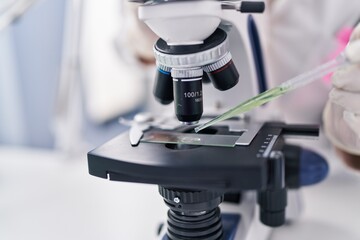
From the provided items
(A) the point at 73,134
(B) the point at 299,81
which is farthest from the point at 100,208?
(B) the point at 299,81

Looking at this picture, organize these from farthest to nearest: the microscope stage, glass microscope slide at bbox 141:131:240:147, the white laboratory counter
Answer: the white laboratory counter, glass microscope slide at bbox 141:131:240:147, the microscope stage

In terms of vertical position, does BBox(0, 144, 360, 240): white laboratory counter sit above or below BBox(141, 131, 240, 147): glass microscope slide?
below

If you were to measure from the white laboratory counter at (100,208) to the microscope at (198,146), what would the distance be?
13cm

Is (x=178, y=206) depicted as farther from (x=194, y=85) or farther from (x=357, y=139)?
(x=357, y=139)

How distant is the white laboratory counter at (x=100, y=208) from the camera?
0.77m

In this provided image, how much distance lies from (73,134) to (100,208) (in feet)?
1.20

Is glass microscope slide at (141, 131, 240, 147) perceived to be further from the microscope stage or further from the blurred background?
the blurred background

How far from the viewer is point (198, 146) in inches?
22.8

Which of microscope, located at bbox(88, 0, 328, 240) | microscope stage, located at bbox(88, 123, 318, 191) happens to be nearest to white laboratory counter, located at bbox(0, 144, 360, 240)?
microscope, located at bbox(88, 0, 328, 240)

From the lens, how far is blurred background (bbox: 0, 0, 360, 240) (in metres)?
0.82

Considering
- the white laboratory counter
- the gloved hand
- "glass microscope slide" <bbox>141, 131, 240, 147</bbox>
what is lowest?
the white laboratory counter

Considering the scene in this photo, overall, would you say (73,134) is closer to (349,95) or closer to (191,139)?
(191,139)

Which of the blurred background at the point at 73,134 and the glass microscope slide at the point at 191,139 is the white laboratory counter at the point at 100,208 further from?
the glass microscope slide at the point at 191,139

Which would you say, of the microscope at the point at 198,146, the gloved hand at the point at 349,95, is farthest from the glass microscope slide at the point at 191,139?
the gloved hand at the point at 349,95
